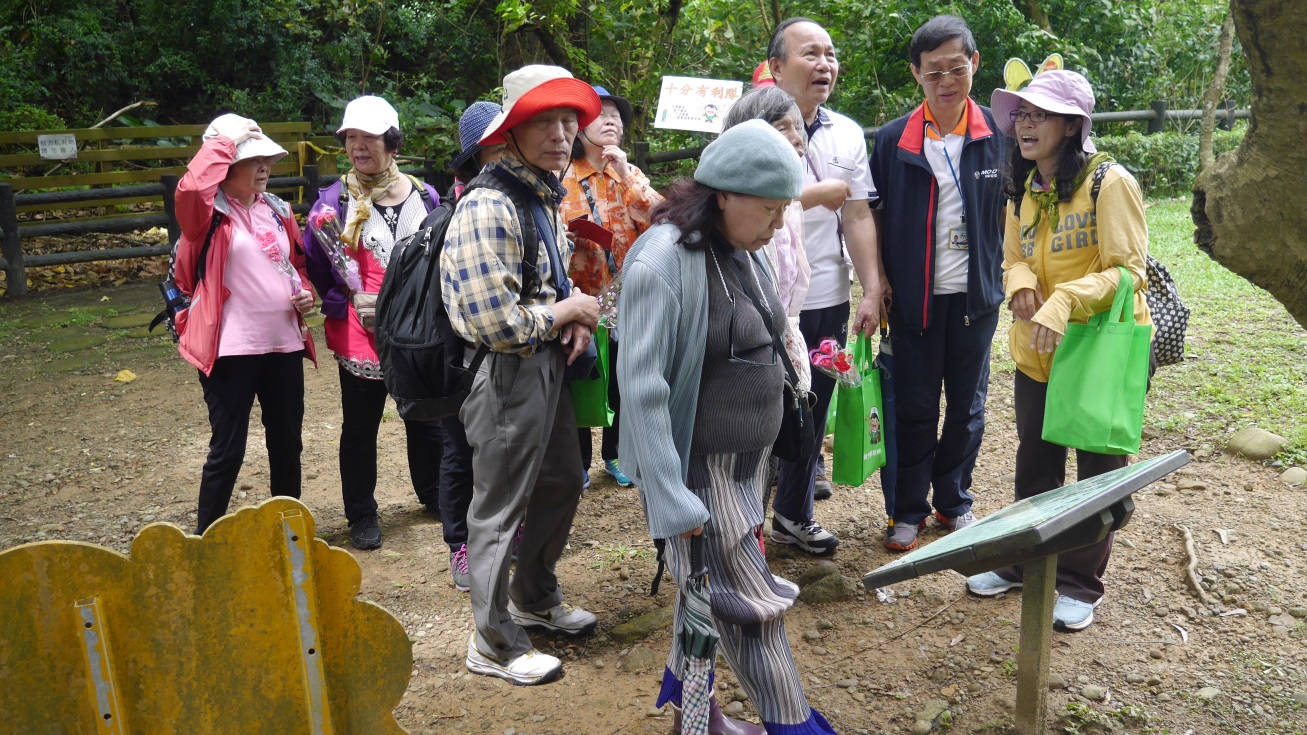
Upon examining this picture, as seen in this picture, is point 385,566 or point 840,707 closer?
point 840,707

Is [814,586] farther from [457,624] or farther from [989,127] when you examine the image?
[989,127]

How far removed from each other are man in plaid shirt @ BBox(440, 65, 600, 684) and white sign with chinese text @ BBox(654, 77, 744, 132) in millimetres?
4094

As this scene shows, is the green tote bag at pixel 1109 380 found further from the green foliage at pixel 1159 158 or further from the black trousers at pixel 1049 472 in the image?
the green foliage at pixel 1159 158

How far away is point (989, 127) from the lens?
3873mm

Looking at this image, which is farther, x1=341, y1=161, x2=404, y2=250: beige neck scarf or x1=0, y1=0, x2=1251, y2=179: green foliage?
x1=0, y1=0, x2=1251, y2=179: green foliage

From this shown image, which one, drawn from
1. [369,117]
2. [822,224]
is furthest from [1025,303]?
[369,117]

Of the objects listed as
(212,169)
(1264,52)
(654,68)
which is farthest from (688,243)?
(654,68)

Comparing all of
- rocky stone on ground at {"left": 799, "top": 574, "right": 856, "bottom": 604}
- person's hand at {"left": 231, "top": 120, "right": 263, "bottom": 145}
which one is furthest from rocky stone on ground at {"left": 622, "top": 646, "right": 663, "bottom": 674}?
person's hand at {"left": 231, "top": 120, "right": 263, "bottom": 145}

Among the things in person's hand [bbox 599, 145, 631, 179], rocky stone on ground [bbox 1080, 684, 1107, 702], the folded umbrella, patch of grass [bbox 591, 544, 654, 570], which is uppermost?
person's hand [bbox 599, 145, 631, 179]

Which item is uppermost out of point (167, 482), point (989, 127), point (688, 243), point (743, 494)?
point (989, 127)

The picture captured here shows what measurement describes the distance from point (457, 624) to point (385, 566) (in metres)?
0.66

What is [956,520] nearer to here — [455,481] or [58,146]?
[455,481]

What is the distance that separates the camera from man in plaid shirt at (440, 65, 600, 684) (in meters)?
2.87

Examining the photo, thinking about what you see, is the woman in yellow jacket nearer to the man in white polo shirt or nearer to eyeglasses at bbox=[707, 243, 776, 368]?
the man in white polo shirt
